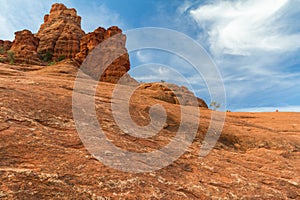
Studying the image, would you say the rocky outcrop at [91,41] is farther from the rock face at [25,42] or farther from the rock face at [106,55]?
the rock face at [25,42]

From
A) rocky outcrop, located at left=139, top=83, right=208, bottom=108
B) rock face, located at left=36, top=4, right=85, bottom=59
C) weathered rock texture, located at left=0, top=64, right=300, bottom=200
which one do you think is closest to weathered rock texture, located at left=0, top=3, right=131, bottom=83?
rock face, located at left=36, top=4, right=85, bottom=59

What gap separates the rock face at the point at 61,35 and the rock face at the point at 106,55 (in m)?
6.72

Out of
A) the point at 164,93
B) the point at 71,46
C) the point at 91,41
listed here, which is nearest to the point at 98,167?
the point at 164,93

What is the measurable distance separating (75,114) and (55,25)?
94.6 metres

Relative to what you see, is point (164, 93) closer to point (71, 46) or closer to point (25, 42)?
point (71, 46)

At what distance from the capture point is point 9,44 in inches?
3285

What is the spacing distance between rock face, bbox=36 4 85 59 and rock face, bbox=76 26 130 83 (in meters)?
6.72

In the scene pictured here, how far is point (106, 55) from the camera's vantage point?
6506 cm

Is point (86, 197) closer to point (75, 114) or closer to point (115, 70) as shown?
point (75, 114)

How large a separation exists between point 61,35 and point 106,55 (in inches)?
1159

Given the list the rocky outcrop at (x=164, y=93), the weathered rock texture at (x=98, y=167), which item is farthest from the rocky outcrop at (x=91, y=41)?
the weathered rock texture at (x=98, y=167)

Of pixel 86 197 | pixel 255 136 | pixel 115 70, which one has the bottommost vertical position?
pixel 86 197

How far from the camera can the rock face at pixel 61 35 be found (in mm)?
77875

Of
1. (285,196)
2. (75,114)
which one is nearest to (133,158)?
(75,114)
